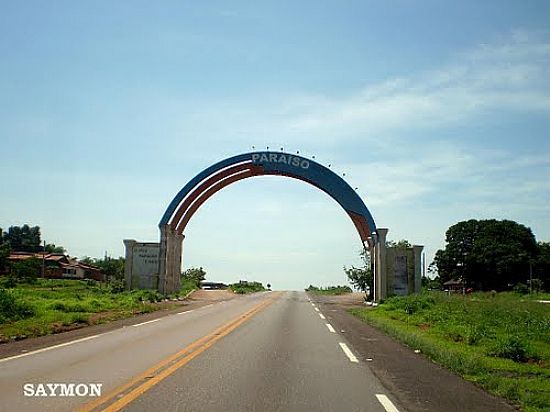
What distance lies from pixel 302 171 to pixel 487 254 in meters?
49.1

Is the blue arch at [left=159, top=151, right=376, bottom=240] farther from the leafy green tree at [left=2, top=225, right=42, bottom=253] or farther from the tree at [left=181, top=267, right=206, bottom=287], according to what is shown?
the leafy green tree at [left=2, top=225, right=42, bottom=253]

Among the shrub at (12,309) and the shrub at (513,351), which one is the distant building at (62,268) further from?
the shrub at (513,351)

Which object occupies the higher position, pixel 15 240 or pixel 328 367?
pixel 15 240

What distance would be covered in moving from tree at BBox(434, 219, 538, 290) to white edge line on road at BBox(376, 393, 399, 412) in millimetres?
82847

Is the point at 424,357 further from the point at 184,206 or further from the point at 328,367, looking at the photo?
the point at 184,206

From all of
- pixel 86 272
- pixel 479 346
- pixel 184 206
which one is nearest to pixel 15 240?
pixel 86 272

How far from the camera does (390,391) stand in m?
10.2

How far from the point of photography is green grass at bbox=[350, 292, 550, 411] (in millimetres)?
10781

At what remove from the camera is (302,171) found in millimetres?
49875

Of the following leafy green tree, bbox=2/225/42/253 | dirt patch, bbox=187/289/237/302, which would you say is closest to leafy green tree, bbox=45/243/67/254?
leafy green tree, bbox=2/225/42/253

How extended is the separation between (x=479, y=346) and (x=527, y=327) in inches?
189

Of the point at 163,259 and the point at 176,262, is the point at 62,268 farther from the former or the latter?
the point at 163,259
